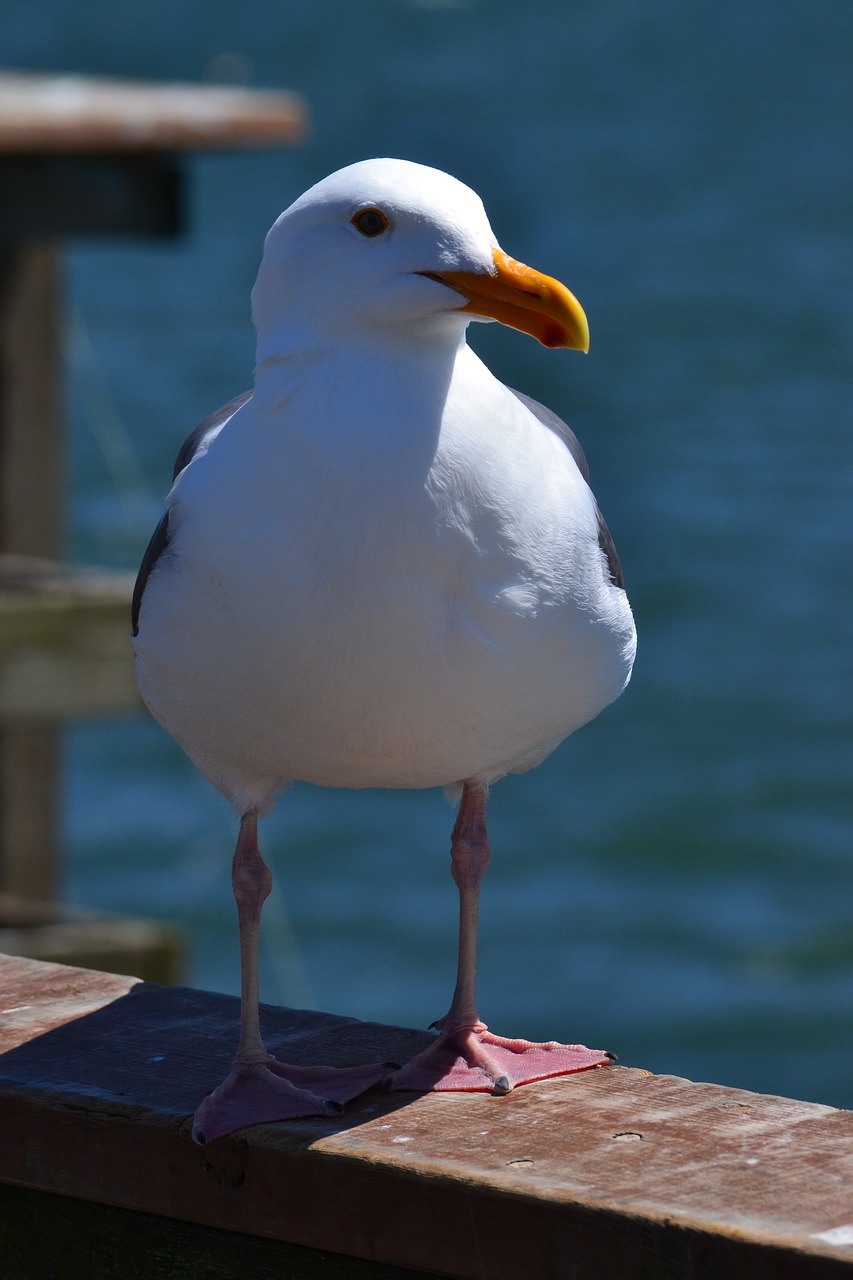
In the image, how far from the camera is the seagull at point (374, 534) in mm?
3332

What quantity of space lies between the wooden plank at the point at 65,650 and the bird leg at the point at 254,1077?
257cm

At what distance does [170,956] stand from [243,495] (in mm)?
4649

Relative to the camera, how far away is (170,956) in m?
7.80

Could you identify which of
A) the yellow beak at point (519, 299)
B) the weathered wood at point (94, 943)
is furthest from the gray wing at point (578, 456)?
the weathered wood at point (94, 943)

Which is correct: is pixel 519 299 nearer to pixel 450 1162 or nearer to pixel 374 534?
pixel 374 534

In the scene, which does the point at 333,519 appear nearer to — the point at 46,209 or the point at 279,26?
the point at 46,209

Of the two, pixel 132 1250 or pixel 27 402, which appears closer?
pixel 132 1250

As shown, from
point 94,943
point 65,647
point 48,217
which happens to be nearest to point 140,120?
point 48,217

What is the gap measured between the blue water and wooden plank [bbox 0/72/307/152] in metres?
0.63

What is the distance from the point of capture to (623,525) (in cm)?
1744

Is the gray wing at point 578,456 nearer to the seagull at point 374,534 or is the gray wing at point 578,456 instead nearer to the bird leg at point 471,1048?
the seagull at point 374,534

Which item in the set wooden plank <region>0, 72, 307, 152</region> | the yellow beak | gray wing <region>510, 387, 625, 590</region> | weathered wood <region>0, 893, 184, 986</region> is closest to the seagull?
the yellow beak

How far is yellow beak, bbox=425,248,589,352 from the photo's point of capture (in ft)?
11.1

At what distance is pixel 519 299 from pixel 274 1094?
1.32 metres
